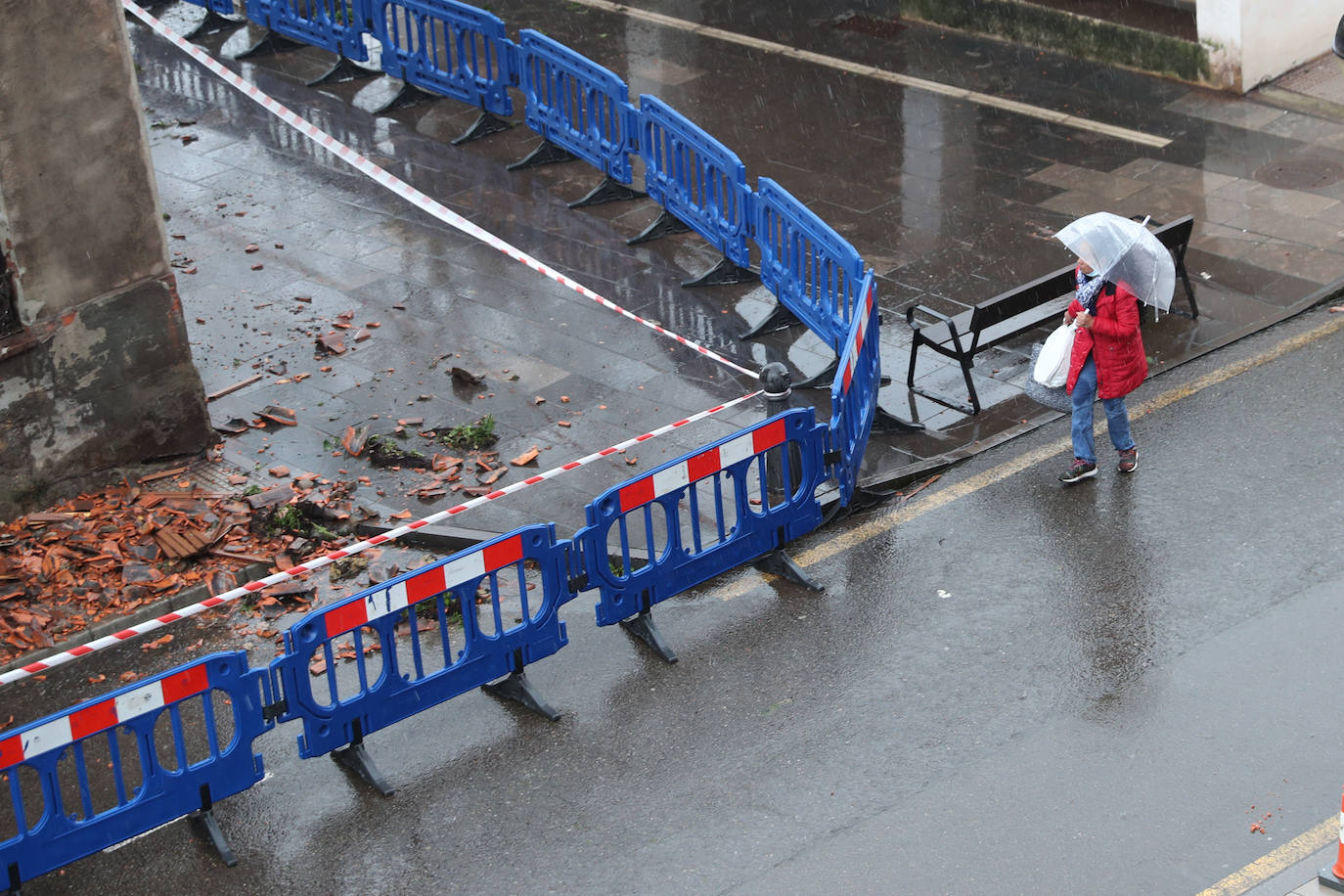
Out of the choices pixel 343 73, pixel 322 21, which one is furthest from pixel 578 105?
pixel 322 21

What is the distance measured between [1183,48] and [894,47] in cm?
319

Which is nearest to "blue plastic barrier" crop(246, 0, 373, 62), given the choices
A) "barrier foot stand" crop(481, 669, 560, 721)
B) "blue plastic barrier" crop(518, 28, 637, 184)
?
"blue plastic barrier" crop(518, 28, 637, 184)

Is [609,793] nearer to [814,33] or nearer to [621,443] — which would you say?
[621,443]

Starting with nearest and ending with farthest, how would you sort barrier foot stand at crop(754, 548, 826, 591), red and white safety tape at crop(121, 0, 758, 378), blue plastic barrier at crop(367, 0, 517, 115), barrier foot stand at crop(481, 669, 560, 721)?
1. barrier foot stand at crop(481, 669, 560, 721)
2. barrier foot stand at crop(754, 548, 826, 591)
3. red and white safety tape at crop(121, 0, 758, 378)
4. blue plastic barrier at crop(367, 0, 517, 115)

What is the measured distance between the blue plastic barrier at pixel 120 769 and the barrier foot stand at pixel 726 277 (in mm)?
6332

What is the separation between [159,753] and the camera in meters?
8.22

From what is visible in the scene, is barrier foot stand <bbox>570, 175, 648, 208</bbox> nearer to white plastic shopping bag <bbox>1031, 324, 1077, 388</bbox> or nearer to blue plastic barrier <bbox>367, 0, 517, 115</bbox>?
blue plastic barrier <bbox>367, 0, 517, 115</bbox>

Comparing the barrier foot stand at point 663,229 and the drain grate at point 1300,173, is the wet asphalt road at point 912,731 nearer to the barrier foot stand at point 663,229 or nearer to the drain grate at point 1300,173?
the drain grate at point 1300,173

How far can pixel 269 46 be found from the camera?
18953mm

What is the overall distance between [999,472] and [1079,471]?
54 centimetres

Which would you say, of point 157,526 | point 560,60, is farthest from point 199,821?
point 560,60

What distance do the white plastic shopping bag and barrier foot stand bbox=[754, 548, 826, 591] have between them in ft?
6.73

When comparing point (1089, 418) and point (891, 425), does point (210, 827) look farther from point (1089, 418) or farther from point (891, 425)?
point (1089, 418)

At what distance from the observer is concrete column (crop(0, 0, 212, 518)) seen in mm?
9836
